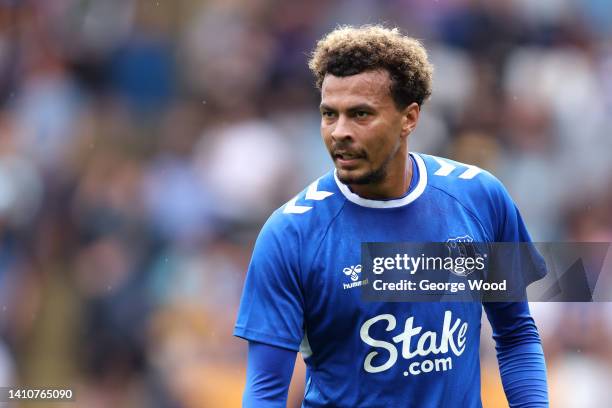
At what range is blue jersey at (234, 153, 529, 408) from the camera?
3332 millimetres

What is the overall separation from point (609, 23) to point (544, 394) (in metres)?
A: 4.44

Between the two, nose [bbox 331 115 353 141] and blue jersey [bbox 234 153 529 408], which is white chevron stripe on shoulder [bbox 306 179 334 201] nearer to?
blue jersey [bbox 234 153 529 408]

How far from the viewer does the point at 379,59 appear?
3.44 m

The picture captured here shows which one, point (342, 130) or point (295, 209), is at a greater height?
point (342, 130)

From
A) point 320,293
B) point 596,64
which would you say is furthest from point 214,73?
point 320,293

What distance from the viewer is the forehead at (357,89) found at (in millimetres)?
3377

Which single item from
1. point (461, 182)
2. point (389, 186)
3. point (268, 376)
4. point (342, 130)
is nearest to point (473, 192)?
point (461, 182)

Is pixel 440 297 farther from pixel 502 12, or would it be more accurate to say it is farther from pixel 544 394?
pixel 502 12

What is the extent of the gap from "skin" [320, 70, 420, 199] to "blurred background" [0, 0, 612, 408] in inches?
111

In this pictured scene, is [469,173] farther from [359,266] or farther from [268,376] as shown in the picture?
[268,376]

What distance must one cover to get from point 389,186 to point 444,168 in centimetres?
29

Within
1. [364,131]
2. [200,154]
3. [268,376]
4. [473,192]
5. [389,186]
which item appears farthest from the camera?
[200,154]

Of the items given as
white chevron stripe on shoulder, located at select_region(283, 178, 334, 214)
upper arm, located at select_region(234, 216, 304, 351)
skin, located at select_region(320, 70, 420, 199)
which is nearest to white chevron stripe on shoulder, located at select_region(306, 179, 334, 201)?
white chevron stripe on shoulder, located at select_region(283, 178, 334, 214)

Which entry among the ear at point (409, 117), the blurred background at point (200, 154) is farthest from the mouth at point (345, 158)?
the blurred background at point (200, 154)
